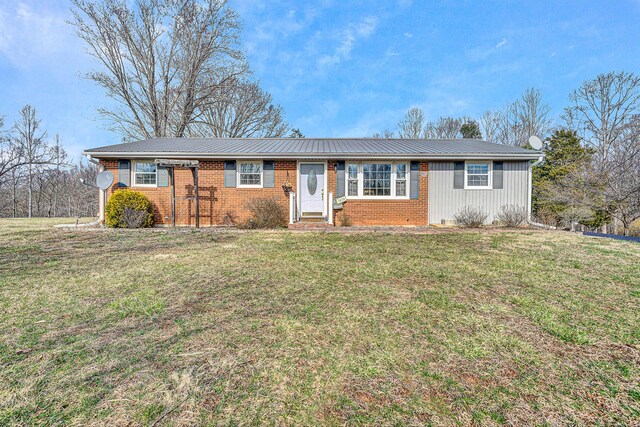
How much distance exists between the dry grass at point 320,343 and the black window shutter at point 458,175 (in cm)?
633

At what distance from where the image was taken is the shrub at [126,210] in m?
9.23

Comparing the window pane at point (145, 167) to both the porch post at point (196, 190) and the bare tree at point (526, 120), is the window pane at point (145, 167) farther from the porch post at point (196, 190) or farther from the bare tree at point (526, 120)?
the bare tree at point (526, 120)

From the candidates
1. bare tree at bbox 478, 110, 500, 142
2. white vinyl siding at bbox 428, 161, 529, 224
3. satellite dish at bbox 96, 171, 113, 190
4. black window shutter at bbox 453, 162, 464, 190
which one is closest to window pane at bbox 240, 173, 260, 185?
satellite dish at bbox 96, 171, 113, 190

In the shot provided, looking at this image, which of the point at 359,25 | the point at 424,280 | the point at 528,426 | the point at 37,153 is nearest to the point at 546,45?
the point at 359,25

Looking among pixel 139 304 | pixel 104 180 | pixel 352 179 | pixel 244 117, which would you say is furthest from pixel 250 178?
pixel 244 117

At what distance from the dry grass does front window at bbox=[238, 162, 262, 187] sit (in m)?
6.50

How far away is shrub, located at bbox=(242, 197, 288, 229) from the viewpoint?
9.15 m

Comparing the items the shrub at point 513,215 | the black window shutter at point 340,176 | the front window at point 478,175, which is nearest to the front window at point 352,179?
the black window shutter at point 340,176

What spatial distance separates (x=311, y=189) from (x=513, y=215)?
7416mm

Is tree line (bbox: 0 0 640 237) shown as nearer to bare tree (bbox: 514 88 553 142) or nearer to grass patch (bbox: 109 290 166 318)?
bare tree (bbox: 514 88 553 142)

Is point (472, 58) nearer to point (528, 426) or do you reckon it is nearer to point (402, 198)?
point (402, 198)

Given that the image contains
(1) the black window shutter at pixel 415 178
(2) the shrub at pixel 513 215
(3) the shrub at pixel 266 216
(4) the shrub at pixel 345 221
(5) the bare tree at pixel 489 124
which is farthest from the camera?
(5) the bare tree at pixel 489 124

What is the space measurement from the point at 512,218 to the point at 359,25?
10.7 metres

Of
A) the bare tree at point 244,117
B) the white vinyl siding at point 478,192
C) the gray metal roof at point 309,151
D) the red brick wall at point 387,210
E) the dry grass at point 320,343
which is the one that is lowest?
the dry grass at point 320,343
